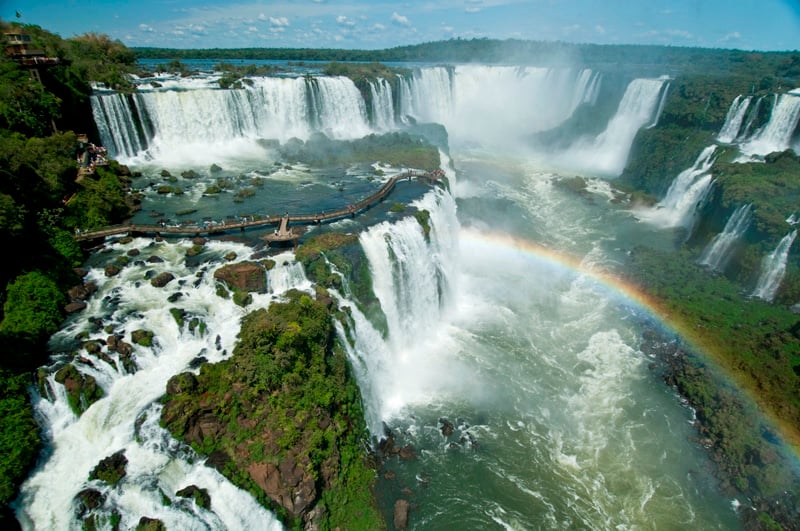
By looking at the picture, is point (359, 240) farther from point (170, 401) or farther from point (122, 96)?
point (122, 96)

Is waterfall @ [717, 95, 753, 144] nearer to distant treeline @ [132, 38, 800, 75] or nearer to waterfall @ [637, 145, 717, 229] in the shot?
waterfall @ [637, 145, 717, 229]

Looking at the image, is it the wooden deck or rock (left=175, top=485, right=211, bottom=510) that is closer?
rock (left=175, top=485, right=211, bottom=510)

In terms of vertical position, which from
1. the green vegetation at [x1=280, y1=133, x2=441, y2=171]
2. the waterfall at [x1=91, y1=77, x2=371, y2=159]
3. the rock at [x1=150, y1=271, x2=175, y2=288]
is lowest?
the green vegetation at [x1=280, y1=133, x2=441, y2=171]

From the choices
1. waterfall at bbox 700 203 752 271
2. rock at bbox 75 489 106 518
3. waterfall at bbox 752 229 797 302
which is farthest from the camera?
waterfall at bbox 700 203 752 271

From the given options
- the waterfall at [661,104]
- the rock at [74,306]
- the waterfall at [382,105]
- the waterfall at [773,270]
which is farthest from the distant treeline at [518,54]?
the rock at [74,306]

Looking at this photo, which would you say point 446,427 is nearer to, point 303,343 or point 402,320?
point 402,320

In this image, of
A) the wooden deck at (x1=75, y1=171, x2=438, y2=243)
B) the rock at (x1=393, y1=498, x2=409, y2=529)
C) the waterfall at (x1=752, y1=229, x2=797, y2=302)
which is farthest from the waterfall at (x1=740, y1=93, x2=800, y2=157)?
the rock at (x1=393, y1=498, x2=409, y2=529)

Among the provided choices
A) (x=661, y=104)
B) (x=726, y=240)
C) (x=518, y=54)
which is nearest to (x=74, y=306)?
(x=726, y=240)
